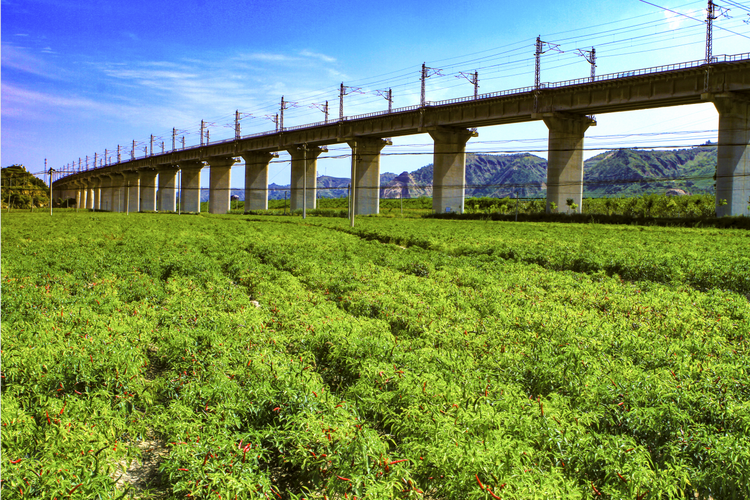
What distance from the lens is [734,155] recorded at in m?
41.3

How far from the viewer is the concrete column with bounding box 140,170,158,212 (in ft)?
419

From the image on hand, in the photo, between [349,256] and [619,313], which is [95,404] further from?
[349,256]

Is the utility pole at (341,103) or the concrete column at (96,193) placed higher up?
the utility pole at (341,103)

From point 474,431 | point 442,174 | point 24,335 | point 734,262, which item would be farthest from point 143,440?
point 442,174

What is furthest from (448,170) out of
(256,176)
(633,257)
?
(633,257)

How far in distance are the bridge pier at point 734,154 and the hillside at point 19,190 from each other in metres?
127

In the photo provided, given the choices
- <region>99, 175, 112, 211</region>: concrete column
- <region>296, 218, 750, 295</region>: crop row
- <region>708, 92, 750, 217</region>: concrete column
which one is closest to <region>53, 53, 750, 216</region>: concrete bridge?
<region>708, 92, 750, 217</region>: concrete column

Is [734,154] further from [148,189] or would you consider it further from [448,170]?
[148,189]

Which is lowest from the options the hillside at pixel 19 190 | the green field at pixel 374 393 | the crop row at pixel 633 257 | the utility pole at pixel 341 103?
the green field at pixel 374 393

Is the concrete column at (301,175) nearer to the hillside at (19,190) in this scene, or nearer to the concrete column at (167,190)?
the concrete column at (167,190)

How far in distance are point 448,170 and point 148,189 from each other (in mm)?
93748

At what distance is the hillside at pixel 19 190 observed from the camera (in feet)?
389

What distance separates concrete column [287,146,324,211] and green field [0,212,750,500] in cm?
7145

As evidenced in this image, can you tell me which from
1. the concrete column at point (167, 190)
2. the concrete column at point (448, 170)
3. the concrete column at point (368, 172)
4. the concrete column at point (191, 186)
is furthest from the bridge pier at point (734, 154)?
the concrete column at point (167, 190)
